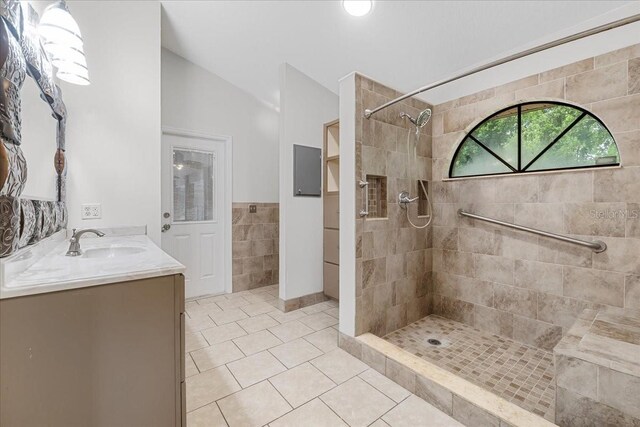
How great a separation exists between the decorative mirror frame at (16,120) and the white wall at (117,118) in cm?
69

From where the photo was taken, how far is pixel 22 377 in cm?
79

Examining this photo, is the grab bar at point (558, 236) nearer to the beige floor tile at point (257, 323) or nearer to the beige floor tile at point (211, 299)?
the beige floor tile at point (257, 323)

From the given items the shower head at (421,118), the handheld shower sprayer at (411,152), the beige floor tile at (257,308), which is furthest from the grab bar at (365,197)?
the beige floor tile at (257,308)

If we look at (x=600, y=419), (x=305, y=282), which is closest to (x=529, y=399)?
(x=600, y=419)

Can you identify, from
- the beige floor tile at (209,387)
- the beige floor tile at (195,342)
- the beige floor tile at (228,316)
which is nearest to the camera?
the beige floor tile at (209,387)

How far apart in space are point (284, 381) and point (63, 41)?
2.37 meters

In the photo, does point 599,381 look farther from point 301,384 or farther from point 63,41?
point 63,41

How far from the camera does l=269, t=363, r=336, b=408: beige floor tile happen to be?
1592 millimetres

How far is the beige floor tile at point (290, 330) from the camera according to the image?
2340 millimetres

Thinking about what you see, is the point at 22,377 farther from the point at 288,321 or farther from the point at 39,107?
the point at 288,321

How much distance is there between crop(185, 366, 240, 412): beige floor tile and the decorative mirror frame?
1163 mm

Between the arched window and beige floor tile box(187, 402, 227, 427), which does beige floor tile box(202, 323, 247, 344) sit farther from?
the arched window

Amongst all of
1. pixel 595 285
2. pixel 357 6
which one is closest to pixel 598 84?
pixel 595 285

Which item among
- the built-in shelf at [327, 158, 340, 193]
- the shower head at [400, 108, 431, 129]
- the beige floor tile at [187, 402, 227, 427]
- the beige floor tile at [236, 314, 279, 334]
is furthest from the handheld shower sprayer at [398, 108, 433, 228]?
the beige floor tile at [187, 402, 227, 427]
